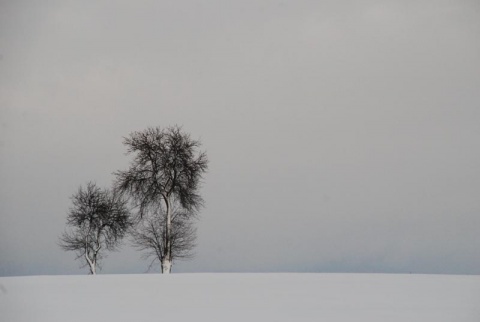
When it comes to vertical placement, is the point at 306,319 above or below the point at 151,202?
below

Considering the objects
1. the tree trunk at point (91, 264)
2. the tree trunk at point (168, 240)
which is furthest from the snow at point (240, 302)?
the tree trunk at point (91, 264)

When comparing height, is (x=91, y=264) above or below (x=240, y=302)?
above

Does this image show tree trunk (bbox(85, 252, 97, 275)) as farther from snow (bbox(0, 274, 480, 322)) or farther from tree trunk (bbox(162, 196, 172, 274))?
snow (bbox(0, 274, 480, 322))

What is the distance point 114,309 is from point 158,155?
2390 cm

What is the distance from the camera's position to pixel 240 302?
14.6m

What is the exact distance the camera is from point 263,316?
1209cm

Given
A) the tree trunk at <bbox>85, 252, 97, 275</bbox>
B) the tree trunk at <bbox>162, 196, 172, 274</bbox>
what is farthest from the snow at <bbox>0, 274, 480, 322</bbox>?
the tree trunk at <bbox>85, 252, 97, 275</bbox>

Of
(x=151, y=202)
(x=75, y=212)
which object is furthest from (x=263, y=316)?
(x=75, y=212)

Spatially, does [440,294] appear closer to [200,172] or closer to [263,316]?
[263,316]

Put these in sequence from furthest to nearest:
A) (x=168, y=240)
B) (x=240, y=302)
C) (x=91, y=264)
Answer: (x=91, y=264) < (x=168, y=240) < (x=240, y=302)

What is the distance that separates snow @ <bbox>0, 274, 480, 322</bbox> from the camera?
12148 mm

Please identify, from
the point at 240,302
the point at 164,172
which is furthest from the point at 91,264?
the point at 240,302

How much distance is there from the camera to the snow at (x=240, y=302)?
1215cm

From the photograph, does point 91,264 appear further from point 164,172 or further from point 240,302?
point 240,302
